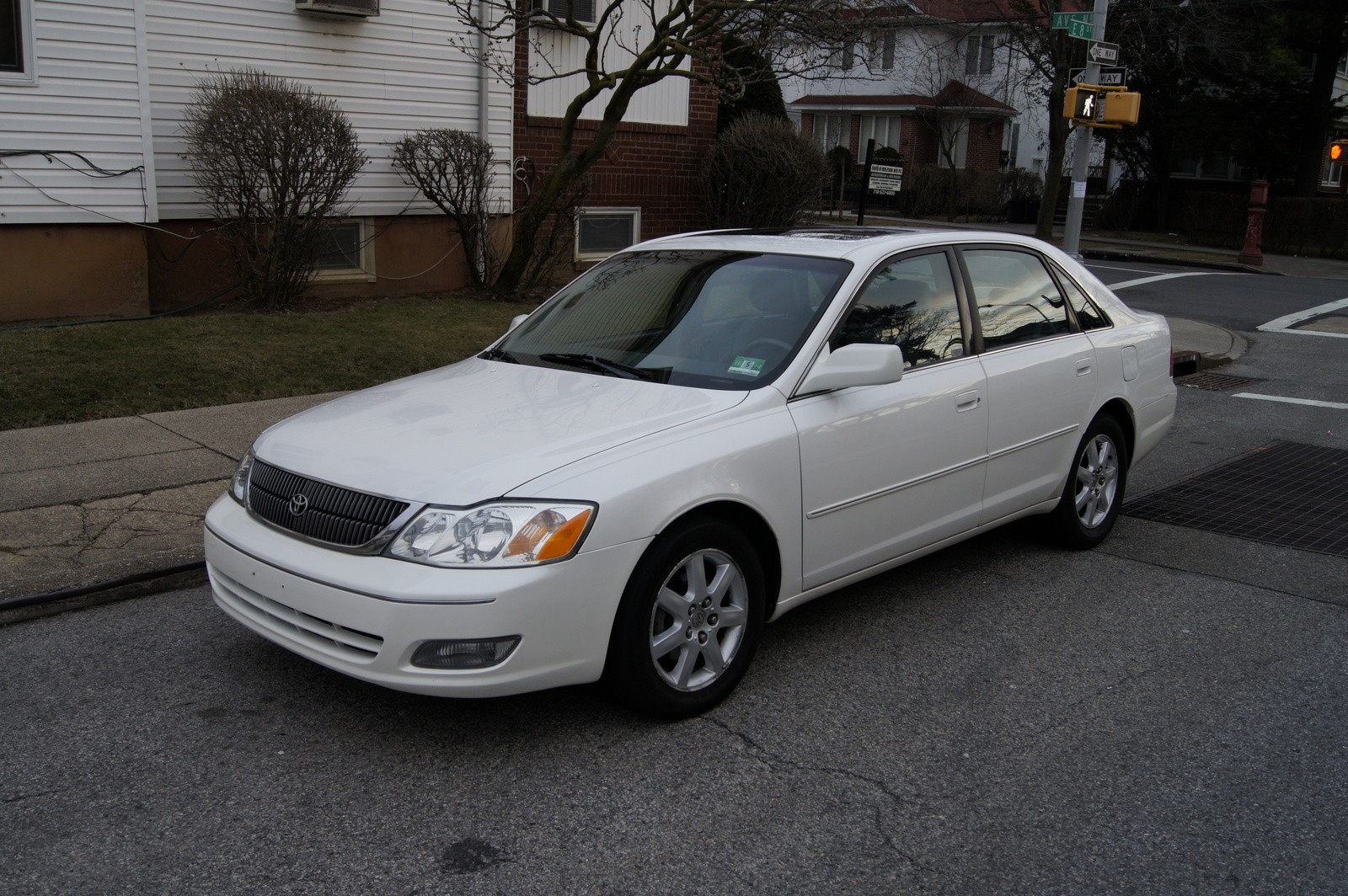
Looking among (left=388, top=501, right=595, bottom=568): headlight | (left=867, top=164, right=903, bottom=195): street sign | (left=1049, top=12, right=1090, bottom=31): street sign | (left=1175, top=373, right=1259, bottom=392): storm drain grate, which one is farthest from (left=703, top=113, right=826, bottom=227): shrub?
(left=388, top=501, right=595, bottom=568): headlight

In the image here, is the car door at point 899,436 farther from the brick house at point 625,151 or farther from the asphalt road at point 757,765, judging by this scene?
the brick house at point 625,151

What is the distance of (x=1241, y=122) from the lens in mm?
32094

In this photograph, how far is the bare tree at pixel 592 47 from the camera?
39.4 ft

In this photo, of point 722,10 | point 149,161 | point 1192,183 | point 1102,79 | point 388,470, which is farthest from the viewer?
point 1192,183

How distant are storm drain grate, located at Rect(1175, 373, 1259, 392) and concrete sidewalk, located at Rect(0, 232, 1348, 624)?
26.4ft

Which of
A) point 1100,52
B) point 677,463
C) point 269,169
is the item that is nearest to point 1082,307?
point 677,463

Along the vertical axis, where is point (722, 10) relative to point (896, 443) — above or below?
above

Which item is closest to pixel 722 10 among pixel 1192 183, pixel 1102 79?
pixel 1102 79

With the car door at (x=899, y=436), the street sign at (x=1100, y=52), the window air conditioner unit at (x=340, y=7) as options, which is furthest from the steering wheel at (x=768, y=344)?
the street sign at (x=1100, y=52)

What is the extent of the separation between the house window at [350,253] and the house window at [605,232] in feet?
9.92

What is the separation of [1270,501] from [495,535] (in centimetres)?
562

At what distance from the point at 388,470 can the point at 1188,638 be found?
341cm

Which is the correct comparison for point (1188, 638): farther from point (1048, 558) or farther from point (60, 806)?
point (60, 806)

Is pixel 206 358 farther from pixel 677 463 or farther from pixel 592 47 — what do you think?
pixel 677 463
